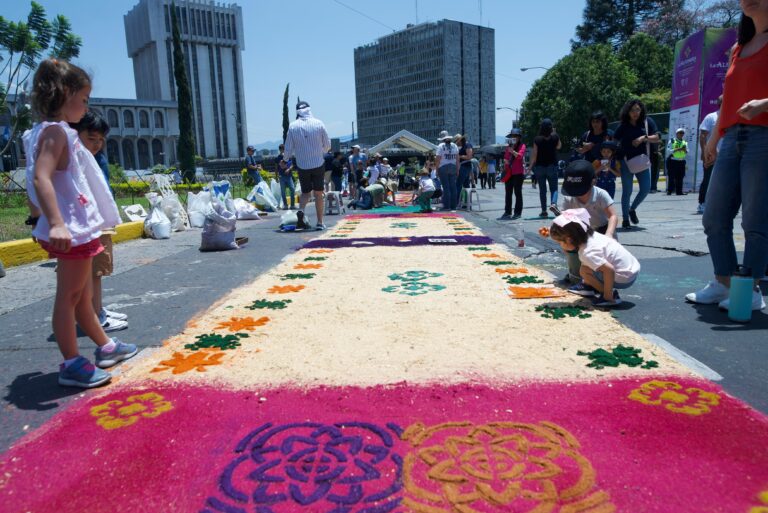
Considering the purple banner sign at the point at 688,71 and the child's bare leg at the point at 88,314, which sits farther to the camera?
the purple banner sign at the point at 688,71

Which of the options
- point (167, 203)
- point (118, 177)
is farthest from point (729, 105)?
point (118, 177)

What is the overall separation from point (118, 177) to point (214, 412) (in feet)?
99.8

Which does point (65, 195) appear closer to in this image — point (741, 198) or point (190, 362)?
point (190, 362)

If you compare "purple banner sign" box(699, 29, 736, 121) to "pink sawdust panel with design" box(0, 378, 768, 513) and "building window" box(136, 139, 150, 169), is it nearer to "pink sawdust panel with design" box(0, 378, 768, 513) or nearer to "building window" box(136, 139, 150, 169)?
"pink sawdust panel with design" box(0, 378, 768, 513)

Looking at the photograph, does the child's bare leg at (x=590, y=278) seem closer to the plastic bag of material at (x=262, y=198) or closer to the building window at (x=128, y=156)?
the plastic bag of material at (x=262, y=198)

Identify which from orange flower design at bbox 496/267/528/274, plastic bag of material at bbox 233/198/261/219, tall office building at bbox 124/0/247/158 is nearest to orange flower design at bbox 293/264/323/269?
orange flower design at bbox 496/267/528/274

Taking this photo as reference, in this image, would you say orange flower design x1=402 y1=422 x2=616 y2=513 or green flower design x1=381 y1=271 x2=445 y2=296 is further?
green flower design x1=381 y1=271 x2=445 y2=296

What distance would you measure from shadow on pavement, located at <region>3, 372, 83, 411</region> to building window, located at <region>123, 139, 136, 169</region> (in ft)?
305

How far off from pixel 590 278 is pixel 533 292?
1.57ft

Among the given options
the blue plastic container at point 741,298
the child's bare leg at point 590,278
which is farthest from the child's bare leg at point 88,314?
the blue plastic container at point 741,298

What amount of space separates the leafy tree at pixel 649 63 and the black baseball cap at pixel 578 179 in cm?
4639

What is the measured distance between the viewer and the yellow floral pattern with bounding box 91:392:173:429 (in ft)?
7.15

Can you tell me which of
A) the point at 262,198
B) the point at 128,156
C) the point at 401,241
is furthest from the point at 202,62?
the point at 401,241

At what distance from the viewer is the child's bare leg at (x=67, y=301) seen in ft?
8.33
